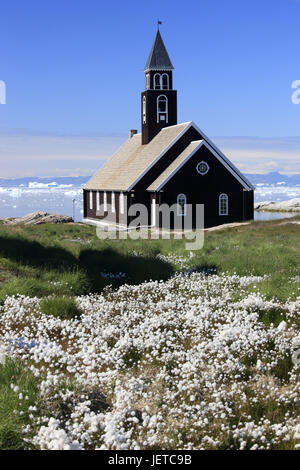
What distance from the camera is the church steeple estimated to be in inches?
1711

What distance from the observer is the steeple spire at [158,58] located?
43.4 metres

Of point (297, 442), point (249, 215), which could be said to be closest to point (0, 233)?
point (297, 442)

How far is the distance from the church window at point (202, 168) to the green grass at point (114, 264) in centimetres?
1727

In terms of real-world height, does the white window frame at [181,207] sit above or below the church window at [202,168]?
below

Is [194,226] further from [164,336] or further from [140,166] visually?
[164,336]

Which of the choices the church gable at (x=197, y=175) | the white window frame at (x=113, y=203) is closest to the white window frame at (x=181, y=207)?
the church gable at (x=197, y=175)

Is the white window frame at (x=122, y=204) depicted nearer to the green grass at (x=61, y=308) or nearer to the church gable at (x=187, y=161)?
the church gable at (x=187, y=161)

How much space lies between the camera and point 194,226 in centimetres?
4078

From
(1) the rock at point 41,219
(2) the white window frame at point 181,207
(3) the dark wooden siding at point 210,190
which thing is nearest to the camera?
A: (3) the dark wooden siding at point 210,190

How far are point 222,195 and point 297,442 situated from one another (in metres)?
35.4

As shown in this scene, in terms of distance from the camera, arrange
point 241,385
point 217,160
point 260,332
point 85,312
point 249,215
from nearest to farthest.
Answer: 1. point 241,385
2. point 260,332
3. point 85,312
4. point 217,160
5. point 249,215

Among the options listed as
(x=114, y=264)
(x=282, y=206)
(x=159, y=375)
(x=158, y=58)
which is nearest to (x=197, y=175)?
(x=158, y=58)

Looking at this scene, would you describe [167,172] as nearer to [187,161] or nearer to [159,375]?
[187,161]

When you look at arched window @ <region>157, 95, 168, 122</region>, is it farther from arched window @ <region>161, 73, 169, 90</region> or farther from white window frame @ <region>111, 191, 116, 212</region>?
white window frame @ <region>111, 191, 116, 212</region>
